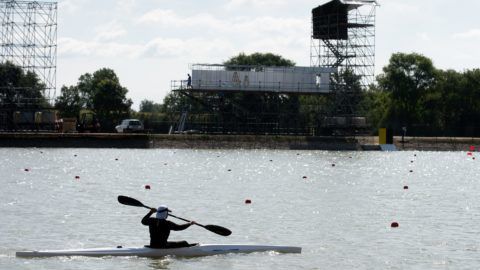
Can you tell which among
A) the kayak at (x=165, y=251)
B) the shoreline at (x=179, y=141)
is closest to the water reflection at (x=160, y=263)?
the kayak at (x=165, y=251)

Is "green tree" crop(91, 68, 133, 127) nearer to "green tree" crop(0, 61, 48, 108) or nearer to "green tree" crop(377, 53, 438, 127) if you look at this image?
"green tree" crop(0, 61, 48, 108)

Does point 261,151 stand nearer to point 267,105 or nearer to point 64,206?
point 267,105

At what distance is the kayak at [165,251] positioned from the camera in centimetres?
3111

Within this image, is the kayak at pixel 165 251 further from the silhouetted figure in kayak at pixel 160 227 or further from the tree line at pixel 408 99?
the tree line at pixel 408 99

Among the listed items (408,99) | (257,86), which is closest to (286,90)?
(257,86)

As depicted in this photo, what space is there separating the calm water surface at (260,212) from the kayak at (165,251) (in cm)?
29

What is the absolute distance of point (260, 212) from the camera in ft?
147

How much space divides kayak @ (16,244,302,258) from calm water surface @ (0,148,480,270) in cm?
29

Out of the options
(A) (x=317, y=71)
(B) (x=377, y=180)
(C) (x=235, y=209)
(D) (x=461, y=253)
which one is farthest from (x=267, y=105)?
(D) (x=461, y=253)

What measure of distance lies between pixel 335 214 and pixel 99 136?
76.2 metres

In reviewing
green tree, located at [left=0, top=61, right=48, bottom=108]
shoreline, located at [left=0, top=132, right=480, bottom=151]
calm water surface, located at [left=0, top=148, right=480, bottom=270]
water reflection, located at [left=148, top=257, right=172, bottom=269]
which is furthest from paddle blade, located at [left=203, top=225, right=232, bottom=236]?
green tree, located at [left=0, top=61, right=48, bottom=108]

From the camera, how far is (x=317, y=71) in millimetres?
129375

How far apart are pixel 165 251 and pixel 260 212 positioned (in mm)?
13461

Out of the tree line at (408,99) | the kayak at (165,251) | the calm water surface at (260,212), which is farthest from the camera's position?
the tree line at (408,99)
